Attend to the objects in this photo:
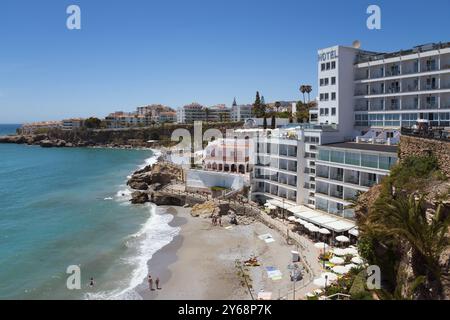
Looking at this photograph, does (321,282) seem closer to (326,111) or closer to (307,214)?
(307,214)

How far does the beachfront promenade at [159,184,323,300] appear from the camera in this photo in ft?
88.1

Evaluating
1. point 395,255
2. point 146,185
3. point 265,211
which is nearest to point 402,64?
point 265,211

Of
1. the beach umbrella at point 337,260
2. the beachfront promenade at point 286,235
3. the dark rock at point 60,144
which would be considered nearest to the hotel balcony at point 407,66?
the beachfront promenade at point 286,235

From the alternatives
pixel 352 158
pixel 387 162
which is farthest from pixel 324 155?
pixel 387 162

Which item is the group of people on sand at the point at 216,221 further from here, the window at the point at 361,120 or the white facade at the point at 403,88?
the white facade at the point at 403,88

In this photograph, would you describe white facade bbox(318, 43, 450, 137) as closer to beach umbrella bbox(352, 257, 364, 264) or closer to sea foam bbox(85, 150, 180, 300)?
beach umbrella bbox(352, 257, 364, 264)

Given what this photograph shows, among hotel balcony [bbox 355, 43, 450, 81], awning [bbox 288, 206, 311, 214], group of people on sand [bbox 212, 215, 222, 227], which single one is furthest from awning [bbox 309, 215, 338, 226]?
hotel balcony [bbox 355, 43, 450, 81]

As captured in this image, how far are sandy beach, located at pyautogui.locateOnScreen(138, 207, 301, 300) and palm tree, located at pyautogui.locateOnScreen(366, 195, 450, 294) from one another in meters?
10.5

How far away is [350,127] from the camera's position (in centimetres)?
5269

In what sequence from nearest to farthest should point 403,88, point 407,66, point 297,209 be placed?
point 297,209, point 407,66, point 403,88

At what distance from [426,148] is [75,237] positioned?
37.5 m
